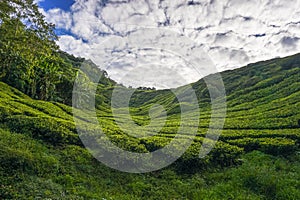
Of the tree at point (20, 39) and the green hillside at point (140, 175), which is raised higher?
the tree at point (20, 39)

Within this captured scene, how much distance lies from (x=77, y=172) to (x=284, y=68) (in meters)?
69.4

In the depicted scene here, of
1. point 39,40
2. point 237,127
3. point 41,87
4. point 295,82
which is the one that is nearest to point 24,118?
point 39,40

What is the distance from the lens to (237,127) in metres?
29.6

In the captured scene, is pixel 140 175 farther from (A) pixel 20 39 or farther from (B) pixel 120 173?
(A) pixel 20 39

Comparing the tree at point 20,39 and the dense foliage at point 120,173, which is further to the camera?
the tree at point 20,39

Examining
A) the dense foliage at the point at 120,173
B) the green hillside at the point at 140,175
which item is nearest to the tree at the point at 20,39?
the dense foliage at the point at 120,173

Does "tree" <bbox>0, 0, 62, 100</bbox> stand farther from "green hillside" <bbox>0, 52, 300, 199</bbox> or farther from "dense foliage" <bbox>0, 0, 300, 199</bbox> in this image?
"green hillside" <bbox>0, 52, 300, 199</bbox>

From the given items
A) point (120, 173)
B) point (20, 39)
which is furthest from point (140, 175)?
point (20, 39)

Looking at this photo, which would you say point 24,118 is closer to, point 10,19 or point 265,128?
point 10,19

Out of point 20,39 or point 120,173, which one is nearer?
point 120,173

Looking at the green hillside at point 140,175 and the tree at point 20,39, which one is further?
the tree at point 20,39

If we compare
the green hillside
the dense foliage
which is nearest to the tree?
the dense foliage

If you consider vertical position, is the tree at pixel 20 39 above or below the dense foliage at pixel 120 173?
above

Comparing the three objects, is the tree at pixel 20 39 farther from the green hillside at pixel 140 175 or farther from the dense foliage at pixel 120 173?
the green hillside at pixel 140 175
